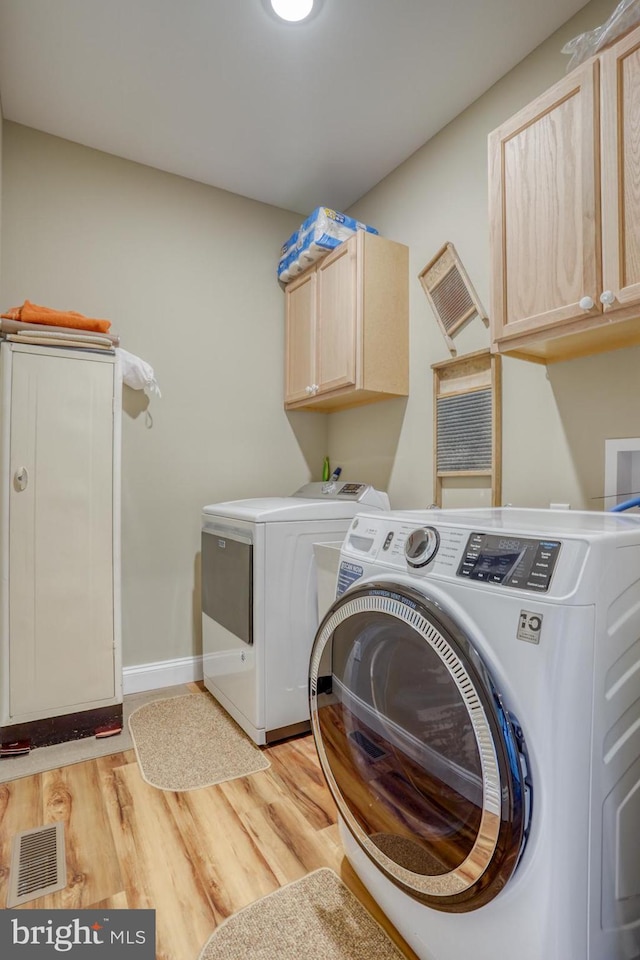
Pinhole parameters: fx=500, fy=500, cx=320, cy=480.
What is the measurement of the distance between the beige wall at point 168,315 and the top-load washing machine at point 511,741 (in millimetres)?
1818

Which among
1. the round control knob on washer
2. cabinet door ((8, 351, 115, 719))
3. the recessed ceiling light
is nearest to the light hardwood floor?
cabinet door ((8, 351, 115, 719))

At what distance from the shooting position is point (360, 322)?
94.1 inches

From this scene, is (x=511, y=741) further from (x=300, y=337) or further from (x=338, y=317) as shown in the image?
(x=300, y=337)

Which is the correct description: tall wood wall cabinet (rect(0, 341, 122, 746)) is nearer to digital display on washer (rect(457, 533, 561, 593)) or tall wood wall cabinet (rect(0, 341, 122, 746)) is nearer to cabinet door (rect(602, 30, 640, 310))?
digital display on washer (rect(457, 533, 561, 593))

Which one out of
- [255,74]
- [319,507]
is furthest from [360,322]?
[255,74]

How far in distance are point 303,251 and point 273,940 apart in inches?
108

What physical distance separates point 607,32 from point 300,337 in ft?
5.98

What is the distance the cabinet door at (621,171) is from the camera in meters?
1.23

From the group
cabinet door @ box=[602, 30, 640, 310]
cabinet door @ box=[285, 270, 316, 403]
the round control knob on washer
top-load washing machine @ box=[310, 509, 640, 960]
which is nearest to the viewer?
top-load washing machine @ box=[310, 509, 640, 960]

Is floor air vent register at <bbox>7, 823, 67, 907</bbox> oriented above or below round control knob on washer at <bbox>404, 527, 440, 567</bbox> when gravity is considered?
below

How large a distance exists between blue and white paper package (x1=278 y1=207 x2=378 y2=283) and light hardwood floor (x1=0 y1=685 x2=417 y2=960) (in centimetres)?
240

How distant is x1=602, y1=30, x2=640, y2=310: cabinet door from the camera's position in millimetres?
1232

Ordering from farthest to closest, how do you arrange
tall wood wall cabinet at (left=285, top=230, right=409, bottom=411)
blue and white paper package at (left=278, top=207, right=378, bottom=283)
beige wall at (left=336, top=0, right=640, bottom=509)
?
blue and white paper package at (left=278, top=207, right=378, bottom=283), tall wood wall cabinet at (left=285, top=230, right=409, bottom=411), beige wall at (left=336, top=0, right=640, bottom=509)

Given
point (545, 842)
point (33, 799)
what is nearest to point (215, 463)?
point (33, 799)
